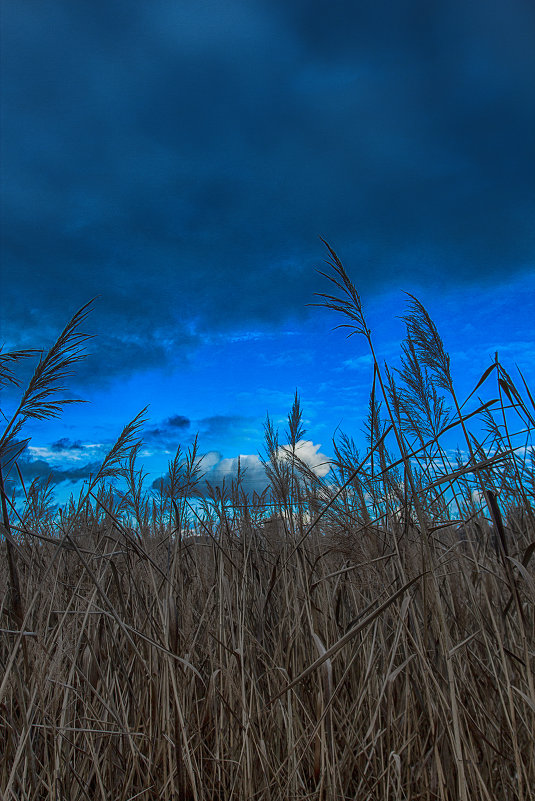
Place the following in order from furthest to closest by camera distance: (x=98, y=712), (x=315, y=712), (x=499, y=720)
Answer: (x=98, y=712) → (x=315, y=712) → (x=499, y=720)

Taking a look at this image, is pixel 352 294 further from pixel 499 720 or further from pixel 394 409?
pixel 499 720

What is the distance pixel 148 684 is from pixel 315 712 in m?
0.73

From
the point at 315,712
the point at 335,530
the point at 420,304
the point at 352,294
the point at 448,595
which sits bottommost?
the point at 315,712

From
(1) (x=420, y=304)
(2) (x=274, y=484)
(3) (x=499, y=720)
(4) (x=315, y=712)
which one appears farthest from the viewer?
(1) (x=420, y=304)

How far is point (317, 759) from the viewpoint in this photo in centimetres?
200

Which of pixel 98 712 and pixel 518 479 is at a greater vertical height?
pixel 518 479

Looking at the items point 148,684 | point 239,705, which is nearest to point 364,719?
point 239,705

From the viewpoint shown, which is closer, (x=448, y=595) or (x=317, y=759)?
(x=317, y=759)

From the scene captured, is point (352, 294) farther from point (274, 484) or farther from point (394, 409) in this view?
point (274, 484)

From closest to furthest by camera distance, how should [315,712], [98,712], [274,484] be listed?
[315,712], [98,712], [274,484]

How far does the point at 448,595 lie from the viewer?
97.3 inches

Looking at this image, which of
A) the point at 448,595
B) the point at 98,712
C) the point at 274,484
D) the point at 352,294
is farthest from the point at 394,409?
the point at 98,712

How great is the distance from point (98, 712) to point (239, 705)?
0.70 meters

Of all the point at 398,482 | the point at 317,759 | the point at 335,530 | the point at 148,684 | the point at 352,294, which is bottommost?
the point at 317,759
